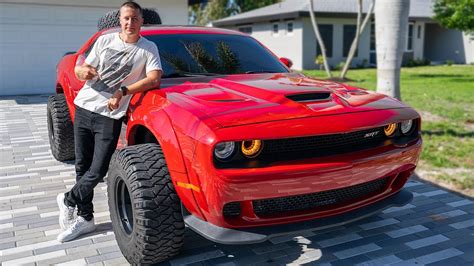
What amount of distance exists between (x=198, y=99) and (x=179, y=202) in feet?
2.27

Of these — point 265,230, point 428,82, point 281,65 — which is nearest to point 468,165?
point 281,65

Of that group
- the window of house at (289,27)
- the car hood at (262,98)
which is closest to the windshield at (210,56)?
the car hood at (262,98)

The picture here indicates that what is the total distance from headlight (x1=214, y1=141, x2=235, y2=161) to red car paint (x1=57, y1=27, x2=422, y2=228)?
0.10m

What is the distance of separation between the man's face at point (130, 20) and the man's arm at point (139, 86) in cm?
35

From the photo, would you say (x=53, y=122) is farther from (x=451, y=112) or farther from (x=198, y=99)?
(x=451, y=112)

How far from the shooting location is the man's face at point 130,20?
3414 millimetres

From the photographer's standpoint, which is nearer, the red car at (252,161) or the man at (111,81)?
the red car at (252,161)

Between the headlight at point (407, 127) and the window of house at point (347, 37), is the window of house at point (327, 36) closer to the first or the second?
the window of house at point (347, 37)

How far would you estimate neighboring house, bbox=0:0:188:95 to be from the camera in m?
12.4

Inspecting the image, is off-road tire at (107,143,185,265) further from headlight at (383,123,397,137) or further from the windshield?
headlight at (383,123,397,137)

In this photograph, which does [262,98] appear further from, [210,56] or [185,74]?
[210,56]

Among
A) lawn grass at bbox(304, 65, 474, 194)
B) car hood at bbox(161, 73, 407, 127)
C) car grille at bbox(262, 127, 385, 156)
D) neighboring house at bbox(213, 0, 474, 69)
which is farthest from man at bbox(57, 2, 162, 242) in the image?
neighboring house at bbox(213, 0, 474, 69)

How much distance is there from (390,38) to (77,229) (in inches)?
208

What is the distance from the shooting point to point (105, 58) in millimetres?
3473
